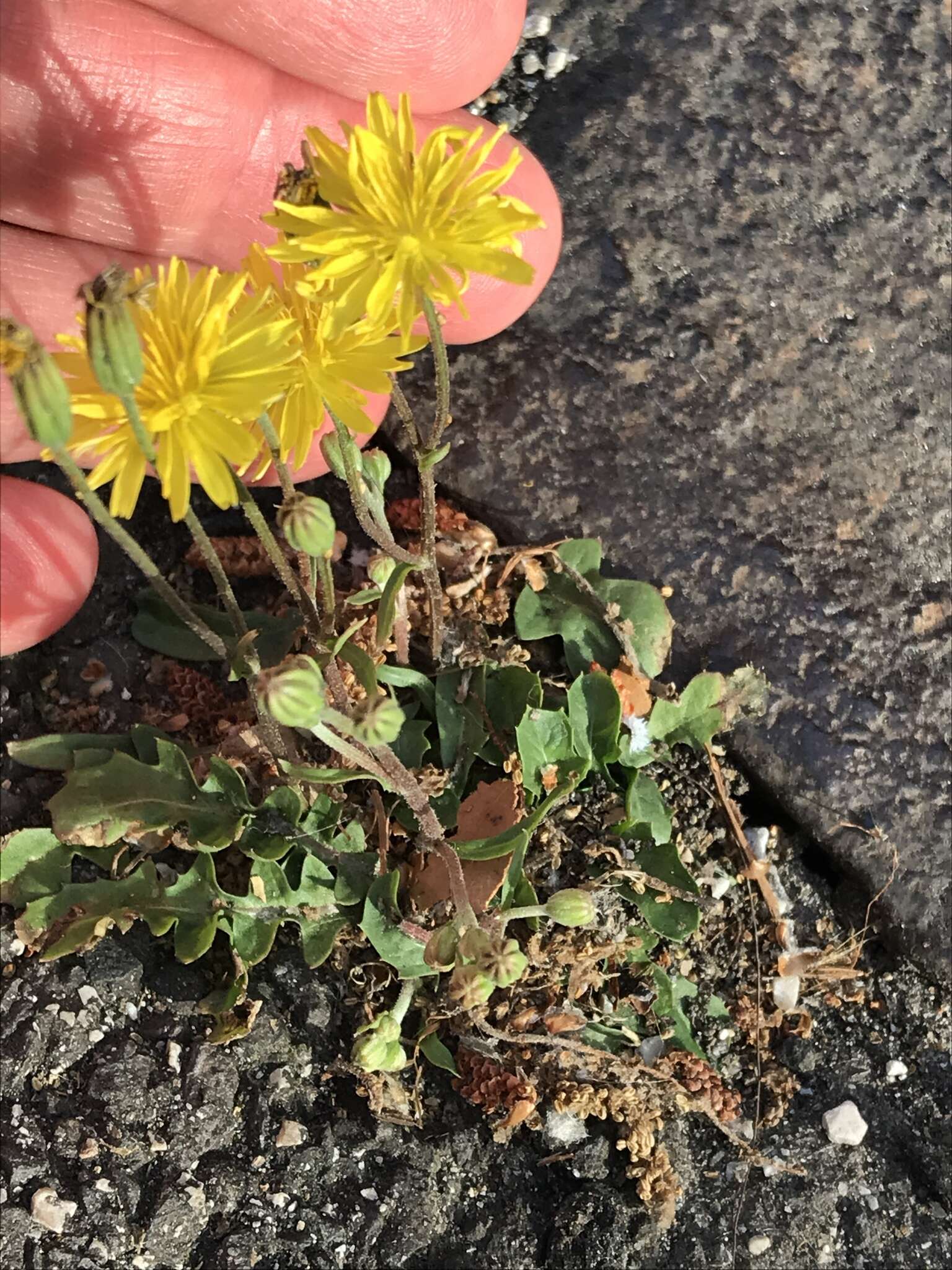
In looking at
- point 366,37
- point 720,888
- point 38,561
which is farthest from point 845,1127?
point 366,37

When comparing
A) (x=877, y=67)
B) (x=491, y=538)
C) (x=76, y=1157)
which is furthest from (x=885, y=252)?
(x=76, y=1157)

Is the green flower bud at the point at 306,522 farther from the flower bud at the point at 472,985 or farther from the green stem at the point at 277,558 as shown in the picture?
the flower bud at the point at 472,985

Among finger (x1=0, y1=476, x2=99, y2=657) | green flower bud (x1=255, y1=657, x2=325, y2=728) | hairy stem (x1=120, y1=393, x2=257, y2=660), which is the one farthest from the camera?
finger (x1=0, y1=476, x2=99, y2=657)

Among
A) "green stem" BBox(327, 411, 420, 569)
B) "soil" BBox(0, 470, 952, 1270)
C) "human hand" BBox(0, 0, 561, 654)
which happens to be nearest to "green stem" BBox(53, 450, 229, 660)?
"green stem" BBox(327, 411, 420, 569)

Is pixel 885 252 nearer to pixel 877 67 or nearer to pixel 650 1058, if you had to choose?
pixel 877 67

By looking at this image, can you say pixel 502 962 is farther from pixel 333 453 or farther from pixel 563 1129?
pixel 333 453

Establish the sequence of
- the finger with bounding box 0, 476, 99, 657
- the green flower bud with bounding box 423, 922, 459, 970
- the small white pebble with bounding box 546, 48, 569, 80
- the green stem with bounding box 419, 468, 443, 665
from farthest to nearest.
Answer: the small white pebble with bounding box 546, 48, 569, 80 < the finger with bounding box 0, 476, 99, 657 < the green stem with bounding box 419, 468, 443, 665 < the green flower bud with bounding box 423, 922, 459, 970

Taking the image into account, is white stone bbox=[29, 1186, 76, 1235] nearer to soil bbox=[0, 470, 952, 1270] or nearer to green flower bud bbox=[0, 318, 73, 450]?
soil bbox=[0, 470, 952, 1270]
